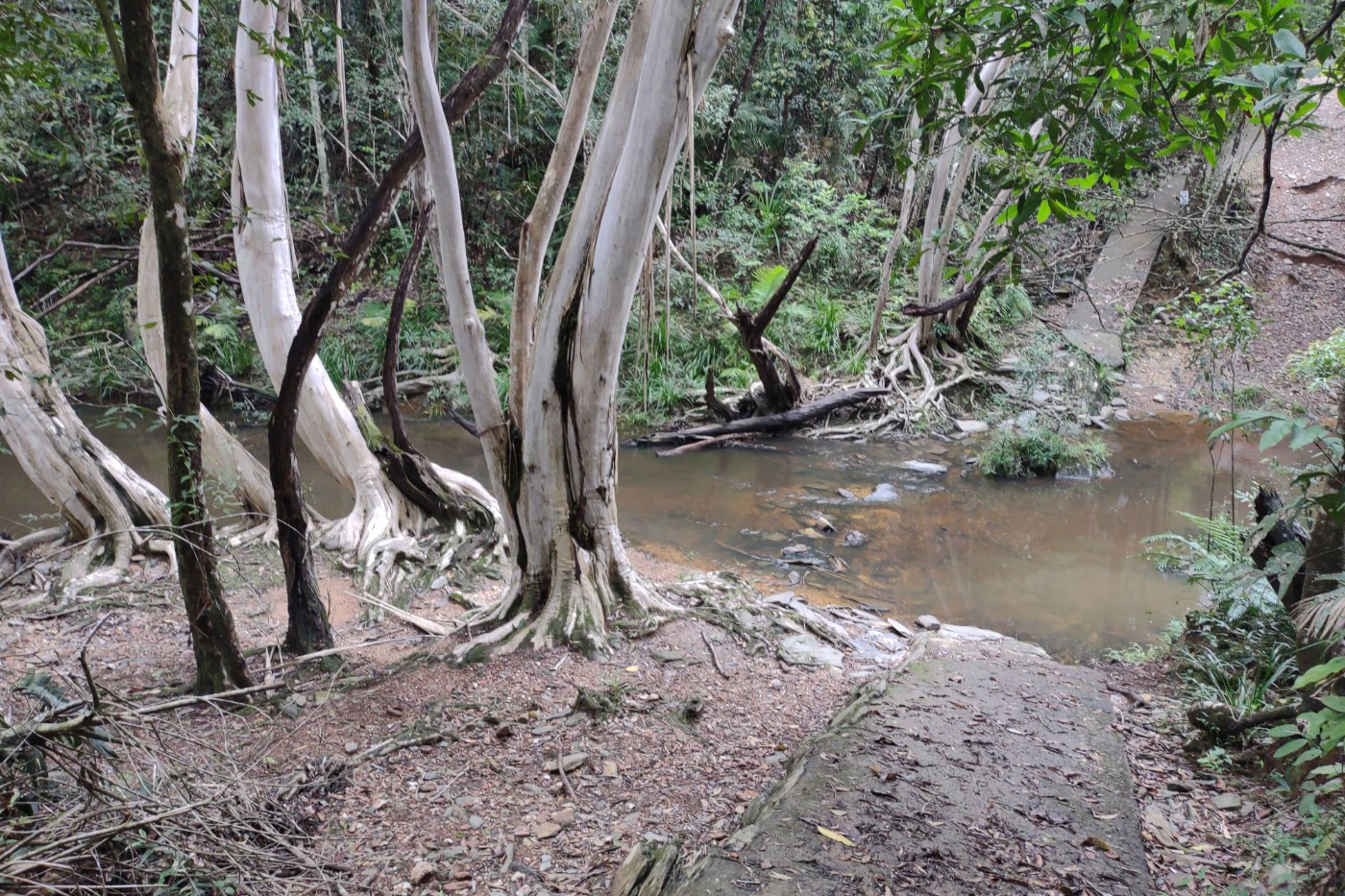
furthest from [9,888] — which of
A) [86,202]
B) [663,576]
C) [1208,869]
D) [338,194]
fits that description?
[338,194]

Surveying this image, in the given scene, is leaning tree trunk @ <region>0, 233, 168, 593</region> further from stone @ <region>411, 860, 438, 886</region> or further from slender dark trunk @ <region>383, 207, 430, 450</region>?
stone @ <region>411, 860, 438, 886</region>

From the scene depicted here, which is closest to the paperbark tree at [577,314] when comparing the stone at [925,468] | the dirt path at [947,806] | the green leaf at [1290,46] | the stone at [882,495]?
the dirt path at [947,806]

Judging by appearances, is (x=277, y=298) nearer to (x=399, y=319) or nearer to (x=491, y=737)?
(x=399, y=319)

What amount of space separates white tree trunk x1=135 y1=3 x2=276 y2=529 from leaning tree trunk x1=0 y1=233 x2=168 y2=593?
0.64 metres

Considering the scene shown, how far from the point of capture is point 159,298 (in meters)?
5.65

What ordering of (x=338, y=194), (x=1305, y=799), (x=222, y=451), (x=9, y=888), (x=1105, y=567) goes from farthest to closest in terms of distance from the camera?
(x=338, y=194), (x=1105, y=567), (x=222, y=451), (x=1305, y=799), (x=9, y=888)

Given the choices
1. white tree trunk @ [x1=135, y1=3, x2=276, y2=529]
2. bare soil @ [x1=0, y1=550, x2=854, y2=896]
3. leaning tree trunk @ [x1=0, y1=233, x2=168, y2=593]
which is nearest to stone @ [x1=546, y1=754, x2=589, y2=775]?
bare soil @ [x1=0, y1=550, x2=854, y2=896]

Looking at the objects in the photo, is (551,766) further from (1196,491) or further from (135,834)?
(1196,491)

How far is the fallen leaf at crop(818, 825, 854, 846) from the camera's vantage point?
2.83 metres

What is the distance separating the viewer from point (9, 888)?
1.85 m

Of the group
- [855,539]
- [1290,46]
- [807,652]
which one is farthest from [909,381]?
[1290,46]

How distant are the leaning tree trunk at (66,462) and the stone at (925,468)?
8.55 m

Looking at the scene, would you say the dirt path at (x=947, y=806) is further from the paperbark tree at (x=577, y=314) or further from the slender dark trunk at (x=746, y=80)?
the slender dark trunk at (x=746, y=80)

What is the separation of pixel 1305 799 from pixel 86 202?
15.3 metres
